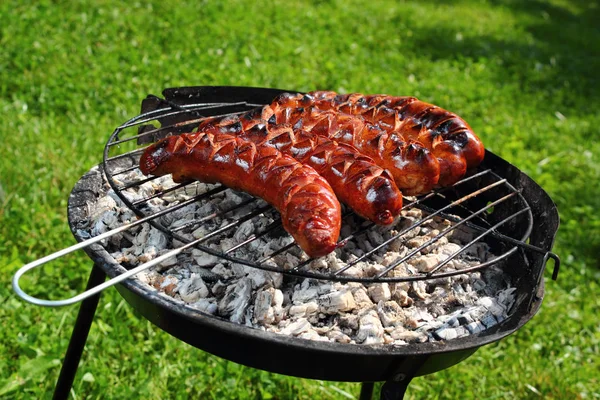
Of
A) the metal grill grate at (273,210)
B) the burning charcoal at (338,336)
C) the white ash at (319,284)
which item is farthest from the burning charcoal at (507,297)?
the burning charcoal at (338,336)

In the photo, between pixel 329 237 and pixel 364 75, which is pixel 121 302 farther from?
pixel 364 75

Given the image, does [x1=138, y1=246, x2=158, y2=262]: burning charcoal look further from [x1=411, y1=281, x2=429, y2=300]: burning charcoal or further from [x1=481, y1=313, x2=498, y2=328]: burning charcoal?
[x1=481, y1=313, x2=498, y2=328]: burning charcoal

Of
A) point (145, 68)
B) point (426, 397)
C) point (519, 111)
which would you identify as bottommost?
point (519, 111)

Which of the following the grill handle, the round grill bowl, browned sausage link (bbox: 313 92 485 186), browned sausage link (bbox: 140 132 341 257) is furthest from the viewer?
browned sausage link (bbox: 313 92 485 186)

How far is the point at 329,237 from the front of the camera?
1798mm

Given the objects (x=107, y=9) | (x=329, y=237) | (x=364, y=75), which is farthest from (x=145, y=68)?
(x=329, y=237)

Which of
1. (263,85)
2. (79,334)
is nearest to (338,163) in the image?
(79,334)

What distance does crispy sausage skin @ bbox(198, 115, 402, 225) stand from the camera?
1.99m

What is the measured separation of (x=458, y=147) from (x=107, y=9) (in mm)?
5776

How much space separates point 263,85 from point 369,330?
4738 millimetres

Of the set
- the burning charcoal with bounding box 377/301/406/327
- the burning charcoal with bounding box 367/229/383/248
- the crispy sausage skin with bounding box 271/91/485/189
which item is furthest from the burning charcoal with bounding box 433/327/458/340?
the crispy sausage skin with bounding box 271/91/485/189

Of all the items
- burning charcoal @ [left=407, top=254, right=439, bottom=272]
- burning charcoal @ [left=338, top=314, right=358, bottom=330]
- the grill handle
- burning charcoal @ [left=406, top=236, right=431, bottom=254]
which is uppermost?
the grill handle

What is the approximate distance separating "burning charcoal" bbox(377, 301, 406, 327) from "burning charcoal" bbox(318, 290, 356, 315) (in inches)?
4.0

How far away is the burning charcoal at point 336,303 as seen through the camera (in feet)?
6.52
